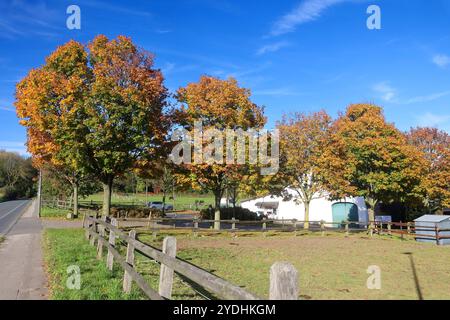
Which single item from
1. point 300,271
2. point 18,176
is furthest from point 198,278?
→ point 18,176

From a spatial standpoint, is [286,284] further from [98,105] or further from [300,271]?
[98,105]

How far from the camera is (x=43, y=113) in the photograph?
21.3 meters

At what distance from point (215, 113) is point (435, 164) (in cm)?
2647

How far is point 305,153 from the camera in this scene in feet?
106

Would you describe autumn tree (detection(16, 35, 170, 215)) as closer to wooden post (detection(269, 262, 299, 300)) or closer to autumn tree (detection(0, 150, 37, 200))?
wooden post (detection(269, 262, 299, 300))

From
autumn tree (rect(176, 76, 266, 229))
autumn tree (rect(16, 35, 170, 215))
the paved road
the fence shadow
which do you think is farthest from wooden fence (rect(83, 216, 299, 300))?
autumn tree (rect(176, 76, 266, 229))

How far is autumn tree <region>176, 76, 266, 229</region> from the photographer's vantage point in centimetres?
2586

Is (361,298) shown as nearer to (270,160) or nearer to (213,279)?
(213,279)

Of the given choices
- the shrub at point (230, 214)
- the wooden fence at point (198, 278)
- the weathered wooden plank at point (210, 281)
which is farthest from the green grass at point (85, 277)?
the shrub at point (230, 214)

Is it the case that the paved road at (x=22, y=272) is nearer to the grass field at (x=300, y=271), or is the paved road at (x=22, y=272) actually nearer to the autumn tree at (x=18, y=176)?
the grass field at (x=300, y=271)

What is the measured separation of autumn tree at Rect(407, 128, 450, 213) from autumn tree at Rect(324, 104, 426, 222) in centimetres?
252

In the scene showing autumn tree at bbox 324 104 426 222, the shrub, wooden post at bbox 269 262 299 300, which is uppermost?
autumn tree at bbox 324 104 426 222
